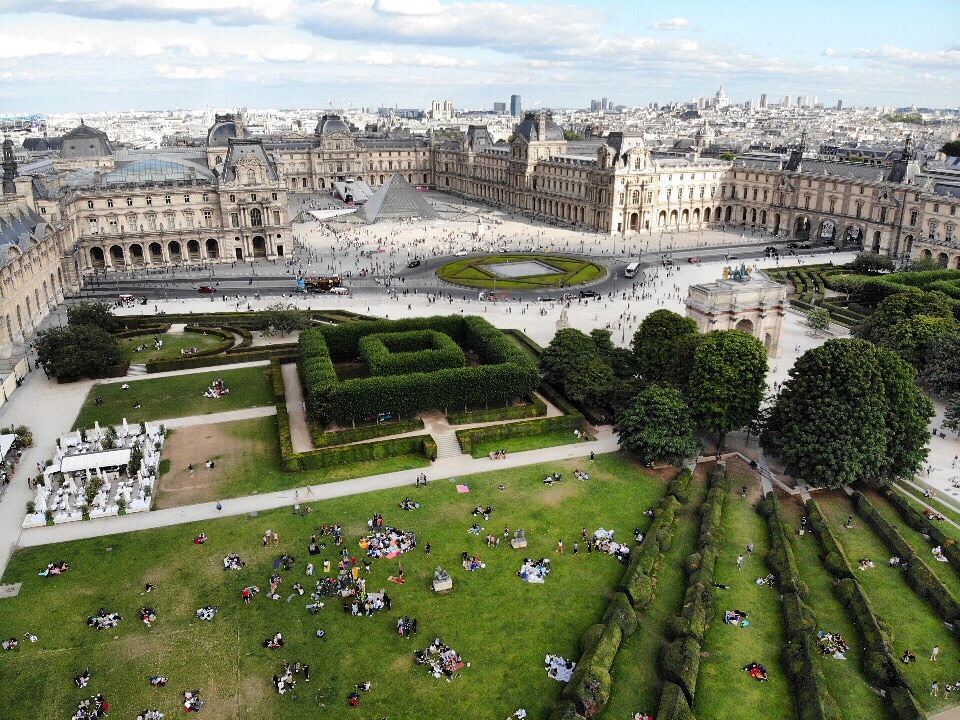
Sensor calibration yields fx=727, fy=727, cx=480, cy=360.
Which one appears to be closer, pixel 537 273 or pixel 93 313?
pixel 93 313

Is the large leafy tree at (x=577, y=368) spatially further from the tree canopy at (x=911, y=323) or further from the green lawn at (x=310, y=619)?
the tree canopy at (x=911, y=323)

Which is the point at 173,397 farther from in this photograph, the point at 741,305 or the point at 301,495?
the point at 741,305

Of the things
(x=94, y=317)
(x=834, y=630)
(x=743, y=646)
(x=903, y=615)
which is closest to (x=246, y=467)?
(x=743, y=646)

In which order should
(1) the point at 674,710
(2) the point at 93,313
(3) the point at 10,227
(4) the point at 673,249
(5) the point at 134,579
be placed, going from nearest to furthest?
(1) the point at 674,710
(5) the point at 134,579
(2) the point at 93,313
(3) the point at 10,227
(4) the point at 673,249

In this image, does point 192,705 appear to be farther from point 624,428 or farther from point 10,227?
point 10,227

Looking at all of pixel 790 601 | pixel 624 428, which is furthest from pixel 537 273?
pixel 790 601

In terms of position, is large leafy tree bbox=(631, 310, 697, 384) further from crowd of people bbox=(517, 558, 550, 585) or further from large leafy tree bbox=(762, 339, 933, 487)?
crowd of people bbox=(517, 558, 550, 585)

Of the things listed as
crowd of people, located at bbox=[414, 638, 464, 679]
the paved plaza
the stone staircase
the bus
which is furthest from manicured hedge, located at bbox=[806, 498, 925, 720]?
the bus

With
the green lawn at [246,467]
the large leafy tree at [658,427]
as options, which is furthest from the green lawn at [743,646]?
the green lawn at [246,467]
